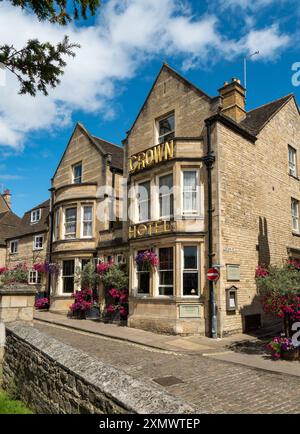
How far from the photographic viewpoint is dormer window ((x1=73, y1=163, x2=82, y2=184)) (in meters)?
24.8

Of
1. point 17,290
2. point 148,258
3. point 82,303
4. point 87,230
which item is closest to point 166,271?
point 148,258

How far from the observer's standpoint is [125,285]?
1800 cm

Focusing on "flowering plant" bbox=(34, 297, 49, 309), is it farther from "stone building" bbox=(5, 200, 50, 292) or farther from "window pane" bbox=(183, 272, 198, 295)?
"window pane" bbox=(183, 272, 198, 295)

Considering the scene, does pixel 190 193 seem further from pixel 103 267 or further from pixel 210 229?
pixel 103 267

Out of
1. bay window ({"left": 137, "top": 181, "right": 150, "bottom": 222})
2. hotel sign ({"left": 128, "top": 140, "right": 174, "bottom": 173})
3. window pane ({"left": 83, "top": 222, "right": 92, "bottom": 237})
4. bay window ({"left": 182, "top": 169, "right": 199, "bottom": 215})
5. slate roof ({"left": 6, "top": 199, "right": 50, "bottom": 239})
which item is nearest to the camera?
bay window ({"left": 182, "top": 169, "right": 199, "bottom": 215})

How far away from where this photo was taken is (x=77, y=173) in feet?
82.5

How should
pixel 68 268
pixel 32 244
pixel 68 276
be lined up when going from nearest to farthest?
1. pixel 68 276
2. pixel 68 268
3. pixel 32 244

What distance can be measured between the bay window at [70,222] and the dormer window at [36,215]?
7629mm

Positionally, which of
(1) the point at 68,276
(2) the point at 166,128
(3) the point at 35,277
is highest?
(2) the point at 166,128

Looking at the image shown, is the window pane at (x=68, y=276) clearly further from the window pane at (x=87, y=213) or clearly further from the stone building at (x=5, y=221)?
the stone building at (x=5, y=221)

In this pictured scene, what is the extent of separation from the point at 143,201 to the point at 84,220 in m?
6.47

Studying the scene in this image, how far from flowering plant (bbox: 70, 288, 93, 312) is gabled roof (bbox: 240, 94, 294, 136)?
12757mm

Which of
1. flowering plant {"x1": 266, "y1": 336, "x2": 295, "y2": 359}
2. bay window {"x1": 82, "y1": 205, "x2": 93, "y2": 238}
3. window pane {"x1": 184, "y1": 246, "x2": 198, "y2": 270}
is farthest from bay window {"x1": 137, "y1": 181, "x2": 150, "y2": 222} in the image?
flowering plant {"x1": 266, "y1": 336, "x2": 295, "y2": 359}
